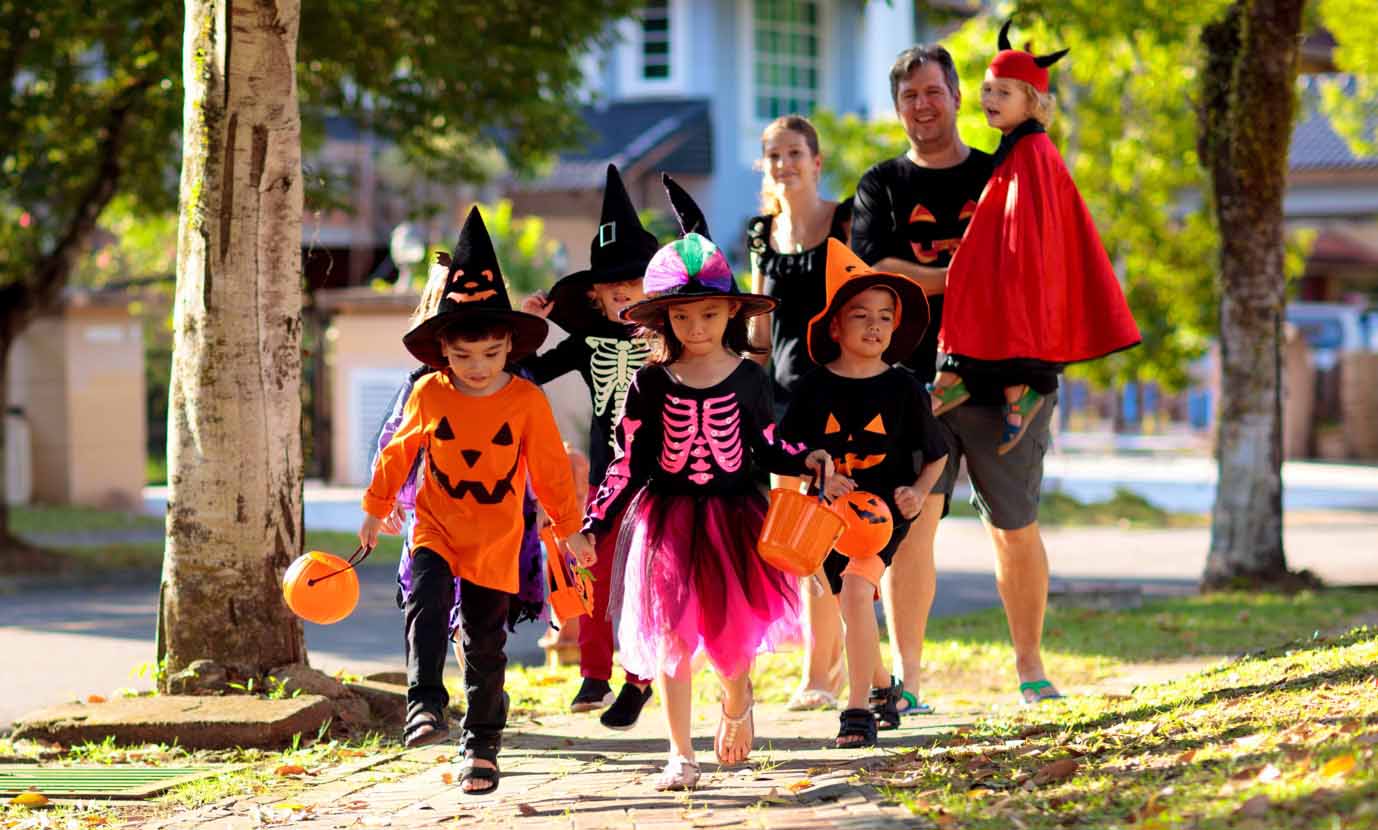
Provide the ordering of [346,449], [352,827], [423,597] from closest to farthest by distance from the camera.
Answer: [352,827] < [423,597] < [346,449]

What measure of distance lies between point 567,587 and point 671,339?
0.92m

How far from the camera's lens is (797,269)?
23.5ft

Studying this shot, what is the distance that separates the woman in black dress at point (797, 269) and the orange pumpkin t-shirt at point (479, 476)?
1.46m

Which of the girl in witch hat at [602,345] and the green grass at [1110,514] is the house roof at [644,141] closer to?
the green grass at [1110,514]

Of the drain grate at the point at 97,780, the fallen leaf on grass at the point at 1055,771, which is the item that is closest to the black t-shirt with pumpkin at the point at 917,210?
the fallen leaf on grass at the point at 1055,771

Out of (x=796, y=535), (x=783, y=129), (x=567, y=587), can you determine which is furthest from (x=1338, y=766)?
(x=783, y=129)

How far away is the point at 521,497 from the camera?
5.95 meters

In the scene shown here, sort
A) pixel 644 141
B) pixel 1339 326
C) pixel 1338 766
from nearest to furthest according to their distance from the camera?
pixel 1338 766 → pixel 644 141 → pixel 1339 326

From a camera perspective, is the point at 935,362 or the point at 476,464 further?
the point at 935,362

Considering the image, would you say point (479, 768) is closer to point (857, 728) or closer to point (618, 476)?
point (618, 476)

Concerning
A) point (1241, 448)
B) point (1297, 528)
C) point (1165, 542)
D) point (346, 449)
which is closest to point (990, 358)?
point (1241, 448)

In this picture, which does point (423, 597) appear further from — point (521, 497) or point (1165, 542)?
point (1165, 542)

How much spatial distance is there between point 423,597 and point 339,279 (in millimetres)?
26606

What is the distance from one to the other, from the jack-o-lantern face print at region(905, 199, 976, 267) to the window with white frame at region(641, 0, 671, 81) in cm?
2239
